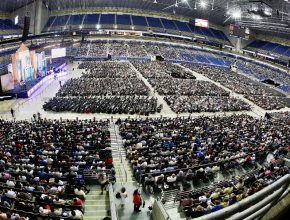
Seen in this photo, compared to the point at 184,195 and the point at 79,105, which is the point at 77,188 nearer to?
the point at 184,195

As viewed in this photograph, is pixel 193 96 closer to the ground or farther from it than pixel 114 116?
farther from it

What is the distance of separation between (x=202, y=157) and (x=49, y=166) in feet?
29.2

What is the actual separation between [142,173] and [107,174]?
182 centimetres

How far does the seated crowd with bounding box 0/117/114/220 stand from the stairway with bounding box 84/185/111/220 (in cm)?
37

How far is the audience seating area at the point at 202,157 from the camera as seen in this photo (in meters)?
12.7

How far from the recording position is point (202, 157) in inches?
656

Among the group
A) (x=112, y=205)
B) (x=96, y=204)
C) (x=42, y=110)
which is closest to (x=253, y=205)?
(x=112, y=205)

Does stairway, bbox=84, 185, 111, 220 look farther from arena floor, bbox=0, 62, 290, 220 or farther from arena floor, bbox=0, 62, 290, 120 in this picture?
arena floor, bbox=0, 62, 290, 120

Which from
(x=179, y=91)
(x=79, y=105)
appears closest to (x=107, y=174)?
(x=79, y=105)

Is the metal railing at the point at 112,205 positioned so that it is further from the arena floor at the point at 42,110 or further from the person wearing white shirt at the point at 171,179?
the arena floor at the point at 42,110

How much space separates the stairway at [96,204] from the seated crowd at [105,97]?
1659 centimetres

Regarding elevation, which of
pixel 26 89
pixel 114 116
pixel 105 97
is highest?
pixel 26 89

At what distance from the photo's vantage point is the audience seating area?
41.5ft

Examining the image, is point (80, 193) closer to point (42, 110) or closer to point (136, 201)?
point (136, 201)
